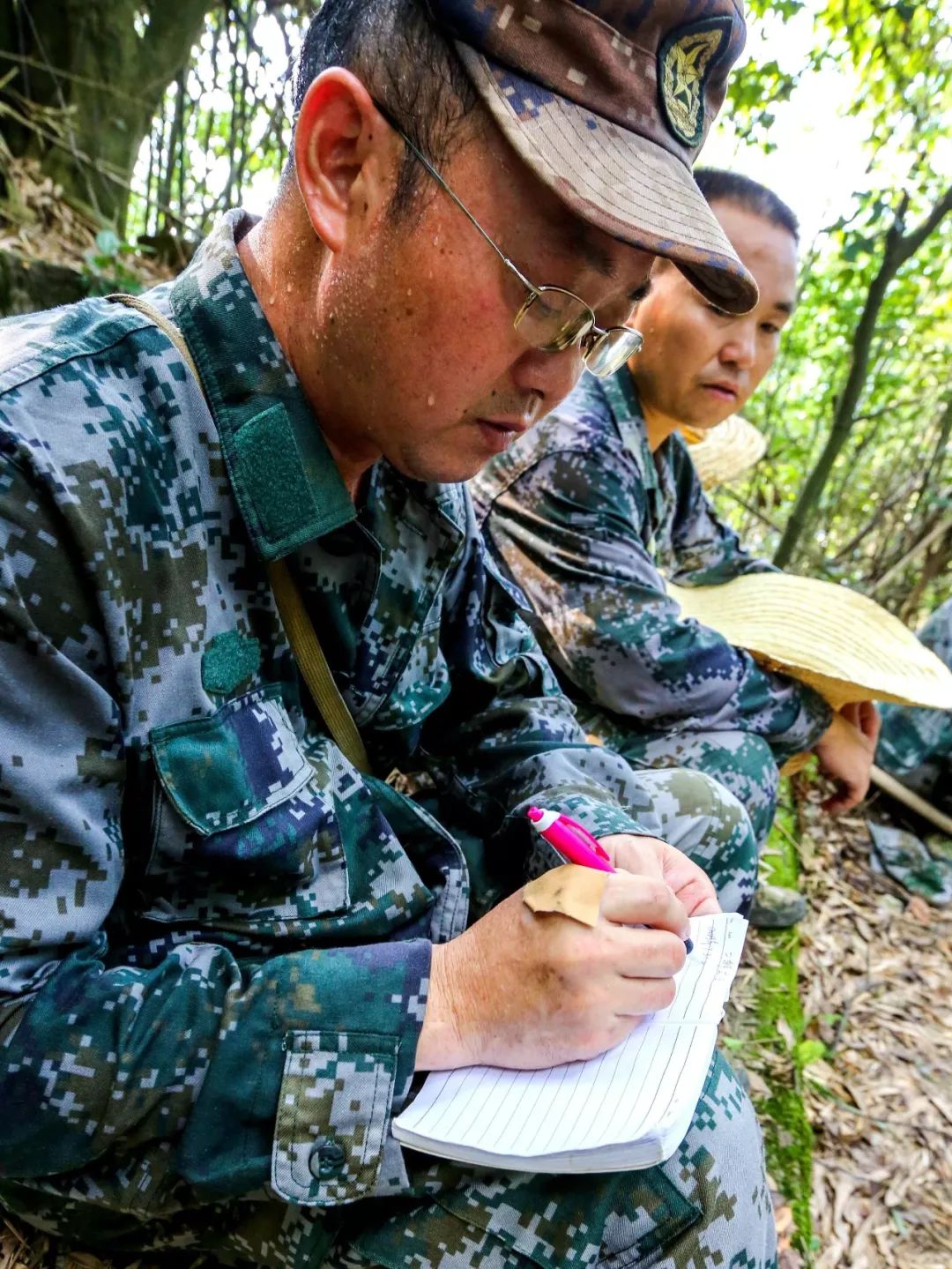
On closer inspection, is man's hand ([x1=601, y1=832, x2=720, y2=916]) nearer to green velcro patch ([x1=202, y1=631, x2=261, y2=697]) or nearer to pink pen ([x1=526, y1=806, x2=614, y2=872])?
pink pen ([x1=526, y1=806, x2=614, y2=872])

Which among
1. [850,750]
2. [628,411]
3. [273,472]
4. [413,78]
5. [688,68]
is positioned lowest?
[850,750]

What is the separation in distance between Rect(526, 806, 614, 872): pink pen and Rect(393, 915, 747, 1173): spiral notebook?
0.73 feet

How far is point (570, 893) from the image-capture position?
1168 millimetres

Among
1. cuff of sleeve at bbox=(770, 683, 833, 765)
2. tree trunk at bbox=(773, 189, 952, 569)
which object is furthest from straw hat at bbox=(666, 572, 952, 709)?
tree trunk at bbox=(773, 189, 952, 569)

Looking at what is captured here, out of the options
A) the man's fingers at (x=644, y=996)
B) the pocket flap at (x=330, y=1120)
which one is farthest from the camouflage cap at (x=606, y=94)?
the pocket flap at (x=330, y=1120)

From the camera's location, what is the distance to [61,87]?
196 inches

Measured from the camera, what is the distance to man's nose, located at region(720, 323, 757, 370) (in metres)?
2.68

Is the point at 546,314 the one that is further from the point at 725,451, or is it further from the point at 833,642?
the point at 725,451

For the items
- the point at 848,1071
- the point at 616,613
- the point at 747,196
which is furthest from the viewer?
the point at 848,1071

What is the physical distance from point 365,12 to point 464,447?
0.59 metres

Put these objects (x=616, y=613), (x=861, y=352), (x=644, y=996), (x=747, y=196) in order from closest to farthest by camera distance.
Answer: (x=644, y=996)
(x=616, y=613)
(x=747, y=196)
(x=861, y=352)

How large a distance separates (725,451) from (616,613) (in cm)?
239

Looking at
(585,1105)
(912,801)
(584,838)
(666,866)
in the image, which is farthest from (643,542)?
(912,801)

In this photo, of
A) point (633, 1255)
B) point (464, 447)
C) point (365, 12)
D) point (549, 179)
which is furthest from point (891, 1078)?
point (365, 12)
